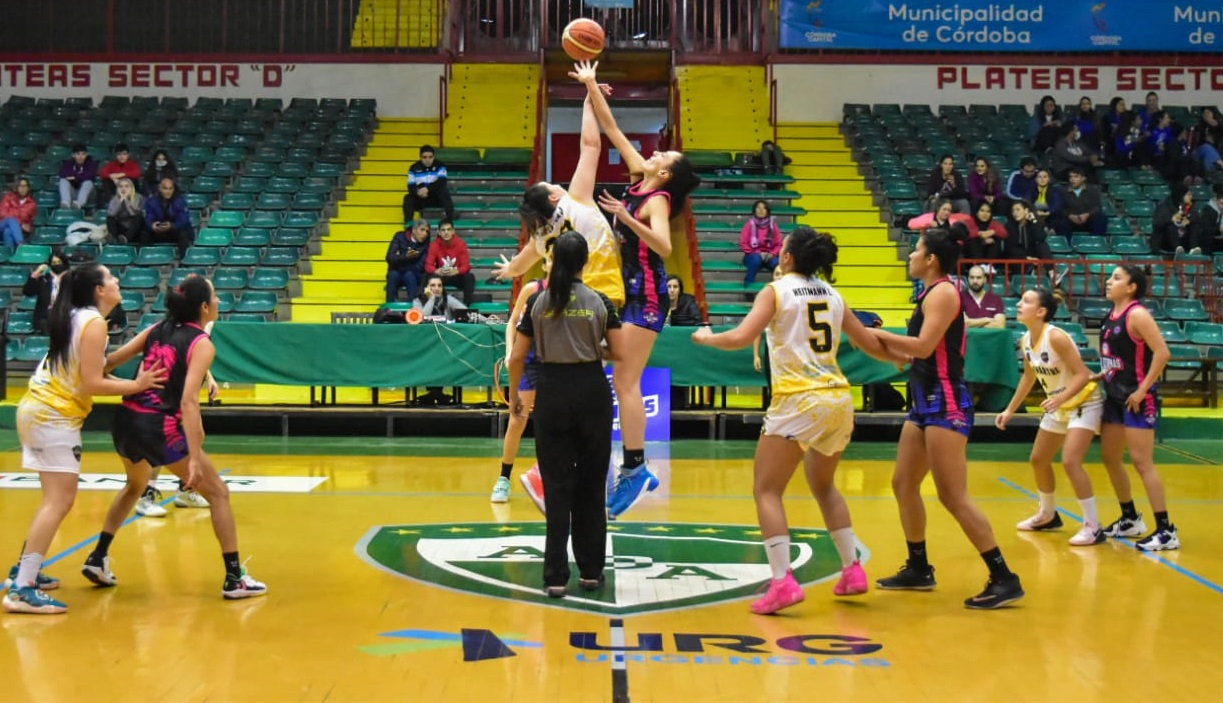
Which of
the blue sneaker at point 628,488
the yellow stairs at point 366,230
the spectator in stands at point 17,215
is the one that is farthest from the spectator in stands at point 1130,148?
the spectator in stands at point 17,215

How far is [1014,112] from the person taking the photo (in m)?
21.0

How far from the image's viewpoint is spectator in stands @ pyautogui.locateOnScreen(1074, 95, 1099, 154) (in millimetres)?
19656

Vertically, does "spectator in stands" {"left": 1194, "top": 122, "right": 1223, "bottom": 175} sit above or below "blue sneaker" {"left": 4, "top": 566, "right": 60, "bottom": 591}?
above

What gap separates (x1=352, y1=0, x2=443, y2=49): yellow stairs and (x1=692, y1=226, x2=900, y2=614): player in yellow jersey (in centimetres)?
1786

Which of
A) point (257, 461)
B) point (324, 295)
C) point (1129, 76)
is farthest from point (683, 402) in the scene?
point (1129, 76)

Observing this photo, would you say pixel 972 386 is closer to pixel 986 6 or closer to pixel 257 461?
pixel 257 461

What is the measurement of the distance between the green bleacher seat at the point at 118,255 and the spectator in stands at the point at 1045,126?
45.7ft

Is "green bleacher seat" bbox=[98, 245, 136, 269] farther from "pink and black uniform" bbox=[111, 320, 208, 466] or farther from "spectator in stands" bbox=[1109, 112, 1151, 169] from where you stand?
"spectator in stands" bbox=[1109, 112, 1151, 169]

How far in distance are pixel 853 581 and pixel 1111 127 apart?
54.1ft

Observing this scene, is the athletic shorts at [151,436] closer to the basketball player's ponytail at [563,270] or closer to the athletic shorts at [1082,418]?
the basketball player's ponytail at [563,270]

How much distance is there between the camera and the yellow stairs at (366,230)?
54.5 ft

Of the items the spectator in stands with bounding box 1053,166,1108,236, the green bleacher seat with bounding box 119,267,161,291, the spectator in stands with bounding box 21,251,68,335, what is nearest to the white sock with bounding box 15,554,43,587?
the spectator in stands with bounding box 21,251,68,335

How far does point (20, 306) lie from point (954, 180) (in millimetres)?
12690

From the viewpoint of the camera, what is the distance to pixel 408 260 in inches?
611
